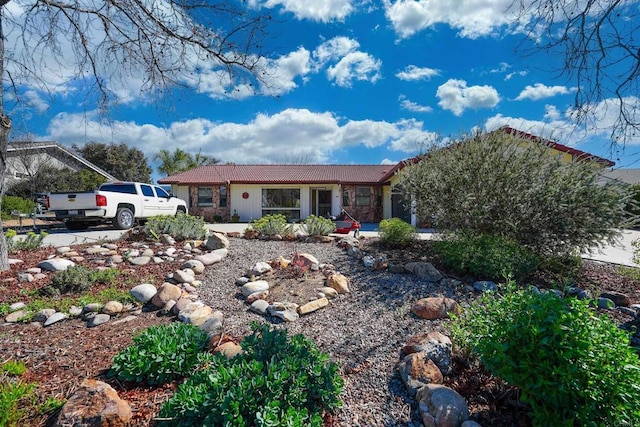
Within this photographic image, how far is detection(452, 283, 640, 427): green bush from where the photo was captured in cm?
168

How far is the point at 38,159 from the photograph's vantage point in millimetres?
18016

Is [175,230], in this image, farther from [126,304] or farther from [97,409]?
[97,409]

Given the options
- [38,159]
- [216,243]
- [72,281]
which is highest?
[38,159]

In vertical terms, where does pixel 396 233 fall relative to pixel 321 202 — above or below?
below

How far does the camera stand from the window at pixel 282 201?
1820 cm

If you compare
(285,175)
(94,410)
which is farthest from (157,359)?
(285,175)

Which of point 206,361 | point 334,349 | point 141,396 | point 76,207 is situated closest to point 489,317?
point 334,349

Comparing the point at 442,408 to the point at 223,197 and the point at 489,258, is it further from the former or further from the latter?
the point at 223,197

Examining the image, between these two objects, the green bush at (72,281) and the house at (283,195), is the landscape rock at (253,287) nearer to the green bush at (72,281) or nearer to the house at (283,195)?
the green bush at (72,281)

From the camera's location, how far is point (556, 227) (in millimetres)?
5336

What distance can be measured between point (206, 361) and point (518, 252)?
4.84 metres

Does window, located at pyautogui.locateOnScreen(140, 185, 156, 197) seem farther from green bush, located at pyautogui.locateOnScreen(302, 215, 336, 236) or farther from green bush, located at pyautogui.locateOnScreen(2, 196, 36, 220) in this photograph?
green bush, located at pyautogui.locateOnScreen(2, 196, 36, 220)

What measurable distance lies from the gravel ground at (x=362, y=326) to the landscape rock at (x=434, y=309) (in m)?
0.10

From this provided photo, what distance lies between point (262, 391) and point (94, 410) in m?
1.04
